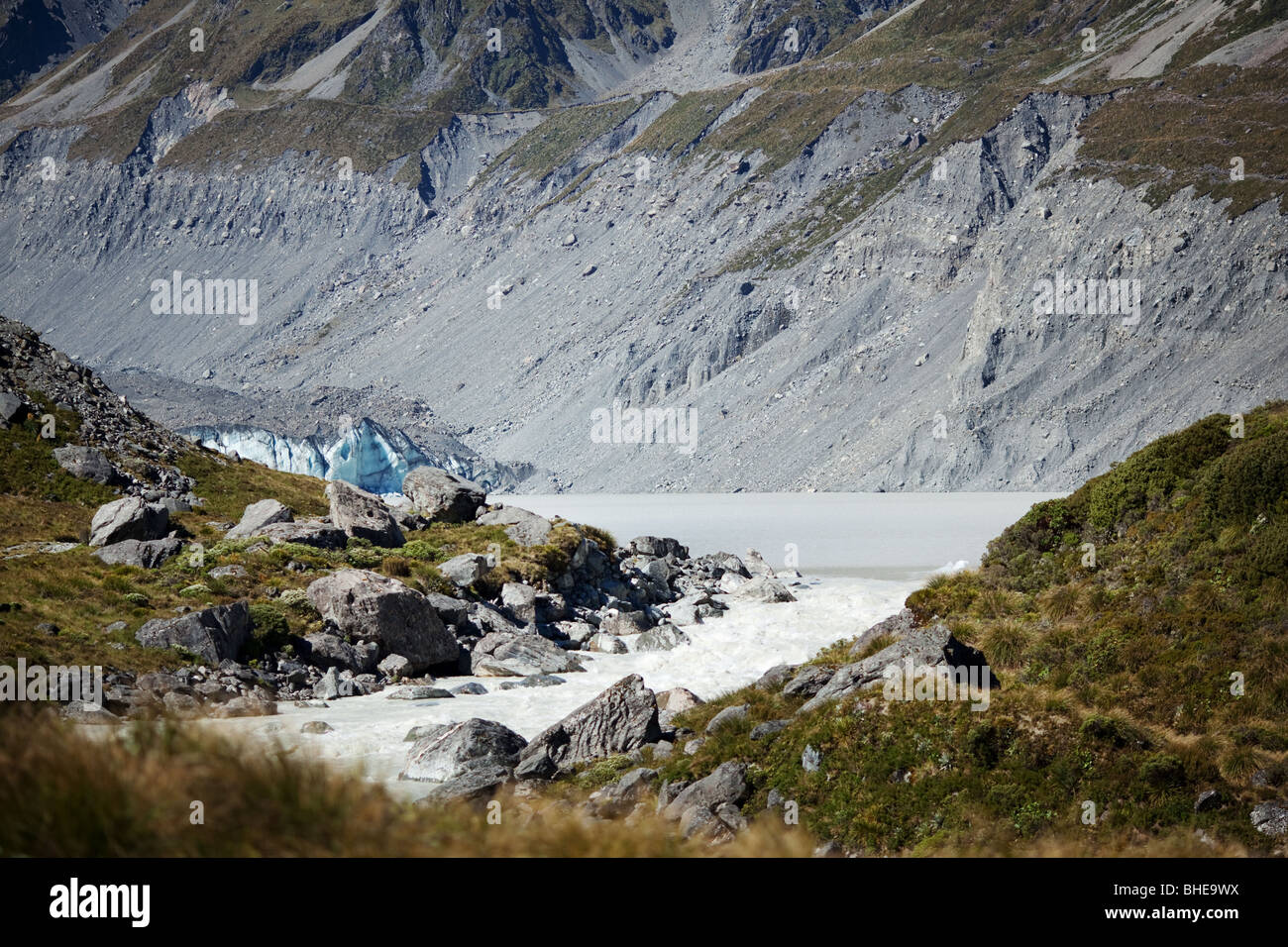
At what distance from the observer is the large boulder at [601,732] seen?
18078 millimetres

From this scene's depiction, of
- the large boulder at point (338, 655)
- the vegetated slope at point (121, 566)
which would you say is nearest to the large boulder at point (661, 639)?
the vegetated slope at point (121, 566)

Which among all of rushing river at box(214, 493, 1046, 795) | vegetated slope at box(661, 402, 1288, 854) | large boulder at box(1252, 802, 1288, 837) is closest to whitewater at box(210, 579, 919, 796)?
rushing river at box(214, 493, 1046, 795)

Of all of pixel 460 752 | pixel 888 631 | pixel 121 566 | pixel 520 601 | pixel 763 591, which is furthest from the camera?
A: pixel 763 591

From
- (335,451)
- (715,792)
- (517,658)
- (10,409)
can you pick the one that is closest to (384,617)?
(517,658)

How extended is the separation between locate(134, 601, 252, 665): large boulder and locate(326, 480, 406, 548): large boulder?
1241 cm

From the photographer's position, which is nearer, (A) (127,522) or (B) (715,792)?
(B) (715,792)

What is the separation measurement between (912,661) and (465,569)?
835 inches

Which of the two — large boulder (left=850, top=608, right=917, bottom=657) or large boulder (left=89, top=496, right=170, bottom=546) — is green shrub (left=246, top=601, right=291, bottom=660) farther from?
large boulder (left=850, top=608, right=917, bottom=657)

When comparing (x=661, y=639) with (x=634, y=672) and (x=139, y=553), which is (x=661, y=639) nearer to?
(x=634, y=672)

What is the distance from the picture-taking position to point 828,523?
81500 mm

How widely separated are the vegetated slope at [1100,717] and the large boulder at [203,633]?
38.9 feet
